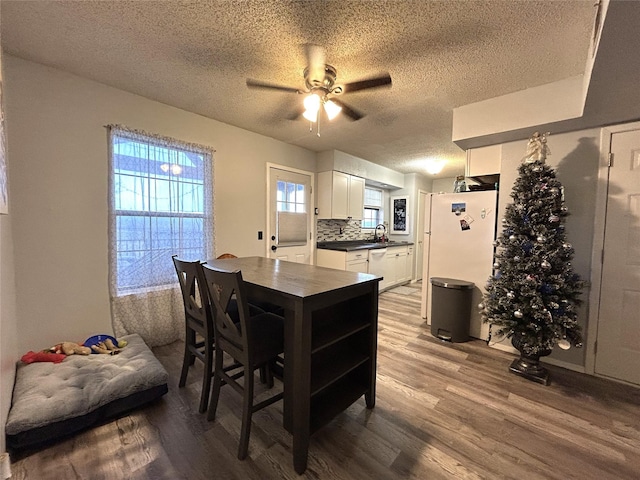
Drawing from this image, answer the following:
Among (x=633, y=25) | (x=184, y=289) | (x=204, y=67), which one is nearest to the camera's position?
(x=633, y=25)

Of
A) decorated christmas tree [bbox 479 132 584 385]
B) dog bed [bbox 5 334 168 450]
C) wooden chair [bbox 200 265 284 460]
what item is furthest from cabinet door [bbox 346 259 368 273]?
dog bed [bbox 5 334 168 450]

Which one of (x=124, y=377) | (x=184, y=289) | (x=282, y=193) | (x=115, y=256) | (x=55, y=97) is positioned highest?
(x=55, y=97)

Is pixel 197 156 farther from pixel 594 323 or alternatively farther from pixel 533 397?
pixel 594 323

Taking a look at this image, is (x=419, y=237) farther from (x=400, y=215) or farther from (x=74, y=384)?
(x=74, y=384)

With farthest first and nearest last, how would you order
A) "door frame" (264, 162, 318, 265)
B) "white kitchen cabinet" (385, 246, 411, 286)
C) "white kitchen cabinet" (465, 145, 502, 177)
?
1. "white kitchen cabinet" (385, 246, 411, 286)
2. "door frame" (264, 162, 318, 265)
3. "white kitchen cabinet" (465, 145, 502, 177)

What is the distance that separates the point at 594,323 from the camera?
7.73ft

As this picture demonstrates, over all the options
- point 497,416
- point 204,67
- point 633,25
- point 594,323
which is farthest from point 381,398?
point 204,67

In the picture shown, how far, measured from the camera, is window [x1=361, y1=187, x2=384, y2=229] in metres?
6.02

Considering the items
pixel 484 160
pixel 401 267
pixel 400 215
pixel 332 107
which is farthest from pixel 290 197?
pixel 400 215

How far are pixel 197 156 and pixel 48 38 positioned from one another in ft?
4.52

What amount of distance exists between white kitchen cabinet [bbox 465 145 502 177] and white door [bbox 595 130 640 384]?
0.83m

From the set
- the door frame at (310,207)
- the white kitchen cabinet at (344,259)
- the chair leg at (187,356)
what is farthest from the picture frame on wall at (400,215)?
the chair leg at (187,356)

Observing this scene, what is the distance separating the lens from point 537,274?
2178mm

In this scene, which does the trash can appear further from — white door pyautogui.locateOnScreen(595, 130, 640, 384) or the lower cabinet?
the lower cabinet
